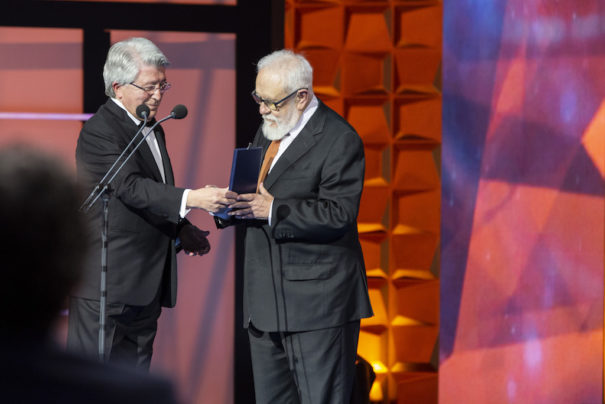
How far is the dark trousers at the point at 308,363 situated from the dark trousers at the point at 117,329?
44 centimetres

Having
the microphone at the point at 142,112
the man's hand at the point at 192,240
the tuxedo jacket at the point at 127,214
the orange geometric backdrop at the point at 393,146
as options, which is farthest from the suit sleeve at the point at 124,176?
the orange geometric backdrop at the point at 393,146

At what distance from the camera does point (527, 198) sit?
399cm

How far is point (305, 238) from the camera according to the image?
255 centimetres

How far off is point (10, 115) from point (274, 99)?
1.80 metres

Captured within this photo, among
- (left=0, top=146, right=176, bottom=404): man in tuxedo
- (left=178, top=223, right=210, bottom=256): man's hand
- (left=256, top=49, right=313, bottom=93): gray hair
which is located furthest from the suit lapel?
(left=0, top=146, right=176, bottom=404): man in tuxedo

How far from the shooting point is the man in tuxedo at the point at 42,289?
0.60 metres

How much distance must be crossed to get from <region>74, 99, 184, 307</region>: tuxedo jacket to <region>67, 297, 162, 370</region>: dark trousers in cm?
5

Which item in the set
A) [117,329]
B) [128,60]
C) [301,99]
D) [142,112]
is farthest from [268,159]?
[117,329]

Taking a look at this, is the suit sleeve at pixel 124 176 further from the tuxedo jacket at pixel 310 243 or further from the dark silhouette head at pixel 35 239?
the dark silhouette head at pixel 35 239

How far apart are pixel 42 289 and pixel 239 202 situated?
71.7 inches

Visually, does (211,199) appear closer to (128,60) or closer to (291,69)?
(291,69)

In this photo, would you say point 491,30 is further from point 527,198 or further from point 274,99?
point 274,99

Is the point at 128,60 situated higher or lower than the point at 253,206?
higher

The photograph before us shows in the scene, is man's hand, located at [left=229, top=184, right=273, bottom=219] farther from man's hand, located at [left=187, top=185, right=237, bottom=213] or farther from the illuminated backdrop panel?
the illuminated backdrop panel
